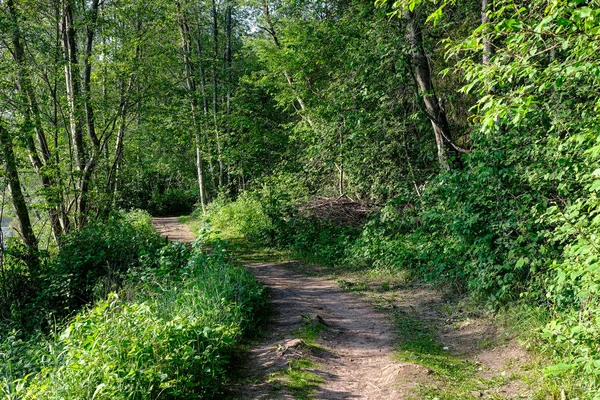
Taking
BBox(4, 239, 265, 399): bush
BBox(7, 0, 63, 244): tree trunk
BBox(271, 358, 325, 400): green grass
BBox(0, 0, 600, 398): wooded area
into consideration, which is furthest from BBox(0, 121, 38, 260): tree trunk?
BBox(271, 358, 325, 400): green grass

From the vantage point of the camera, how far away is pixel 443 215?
282 inches

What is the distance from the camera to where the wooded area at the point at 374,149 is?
407 centimetres

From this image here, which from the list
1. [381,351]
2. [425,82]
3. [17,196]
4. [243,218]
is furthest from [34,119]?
[381,351]

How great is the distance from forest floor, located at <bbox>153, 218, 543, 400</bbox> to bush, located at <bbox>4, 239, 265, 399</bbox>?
0.40 metres

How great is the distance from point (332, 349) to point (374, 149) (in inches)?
264

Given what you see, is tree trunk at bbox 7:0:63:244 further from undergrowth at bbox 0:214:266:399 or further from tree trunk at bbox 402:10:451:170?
tree trunk at bbox 402:10:451:170

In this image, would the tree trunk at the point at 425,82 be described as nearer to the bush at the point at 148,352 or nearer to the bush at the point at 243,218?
the bush at the point at 148,352

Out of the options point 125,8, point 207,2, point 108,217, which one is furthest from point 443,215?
point 207,2

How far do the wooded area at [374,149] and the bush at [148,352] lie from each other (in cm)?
74

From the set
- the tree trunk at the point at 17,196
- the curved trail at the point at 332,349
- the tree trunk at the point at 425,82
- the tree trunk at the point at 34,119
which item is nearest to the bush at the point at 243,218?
the tree trunk at the point at 34,119

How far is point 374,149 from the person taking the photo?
1113cm

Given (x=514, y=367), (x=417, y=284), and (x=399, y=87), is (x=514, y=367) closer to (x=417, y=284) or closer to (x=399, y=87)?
(x=417, y=284)

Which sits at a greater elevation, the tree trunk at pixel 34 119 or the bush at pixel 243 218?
the tree trunk at pixel 34 119

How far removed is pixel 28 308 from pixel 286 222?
734cm
